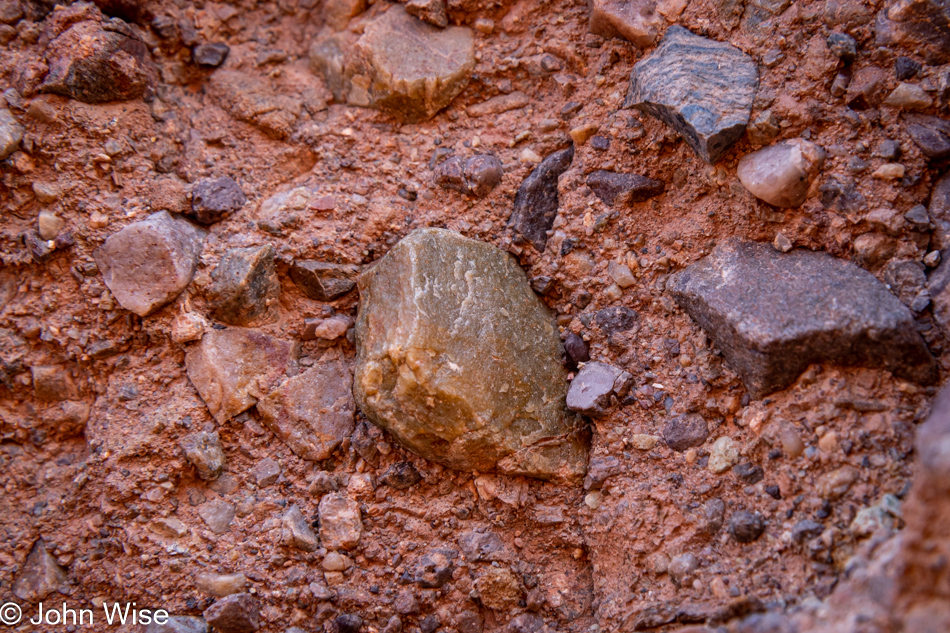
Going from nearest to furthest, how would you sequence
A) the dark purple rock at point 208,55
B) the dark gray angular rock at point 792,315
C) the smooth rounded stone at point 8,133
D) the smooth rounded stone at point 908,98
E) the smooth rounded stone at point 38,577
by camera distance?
the dark gray angular rock at point 792,315, the smooth rounded stone at point 908,98, the smooth rounded stone at point 38,577, the smooth rounded stone at point 8,133, the dark purple rock at point 208,55

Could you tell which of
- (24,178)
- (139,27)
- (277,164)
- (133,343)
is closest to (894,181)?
(277,164)

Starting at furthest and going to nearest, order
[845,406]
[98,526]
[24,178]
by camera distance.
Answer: [24,178], [98,526], [845,406]

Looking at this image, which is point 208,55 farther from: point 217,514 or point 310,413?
point 217,514

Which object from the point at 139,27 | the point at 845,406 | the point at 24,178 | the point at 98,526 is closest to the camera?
the point at 845,406

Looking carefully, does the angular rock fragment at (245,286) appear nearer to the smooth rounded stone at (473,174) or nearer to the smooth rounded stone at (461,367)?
the smooth rounded stone at (461,367)

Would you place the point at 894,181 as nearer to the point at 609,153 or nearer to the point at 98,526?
the point at 609,153

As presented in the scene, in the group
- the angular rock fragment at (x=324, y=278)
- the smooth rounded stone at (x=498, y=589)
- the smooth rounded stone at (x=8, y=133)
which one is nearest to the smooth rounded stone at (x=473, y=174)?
the angular rock fragment at (x=324, y=278)

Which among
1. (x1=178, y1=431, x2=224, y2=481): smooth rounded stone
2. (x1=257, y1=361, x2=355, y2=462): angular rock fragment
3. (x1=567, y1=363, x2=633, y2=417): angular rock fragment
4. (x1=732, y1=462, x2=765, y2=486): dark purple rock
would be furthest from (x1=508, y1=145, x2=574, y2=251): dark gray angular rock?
→ (x1=178, y1=431, x2=224, y2=481): smooth rounded stone
